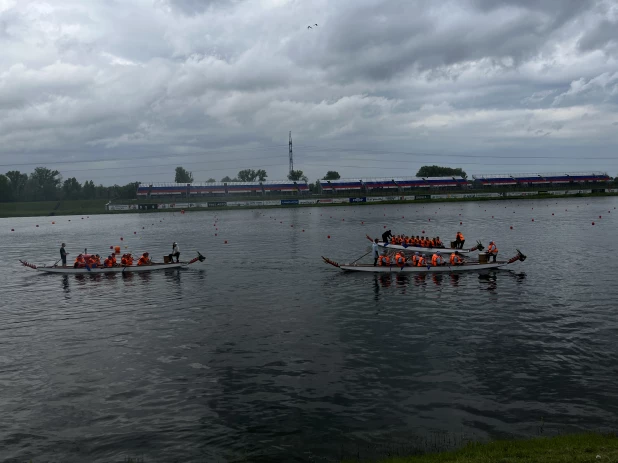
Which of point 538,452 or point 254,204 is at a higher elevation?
point 254,204

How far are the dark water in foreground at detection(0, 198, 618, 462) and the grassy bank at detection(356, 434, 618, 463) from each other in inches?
47.8

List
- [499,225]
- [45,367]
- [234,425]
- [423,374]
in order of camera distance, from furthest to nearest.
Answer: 1. [499,225]
2. [45,367]
3. [423,374]
4. [234,425]

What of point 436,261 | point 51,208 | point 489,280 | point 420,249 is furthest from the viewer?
point 51,208

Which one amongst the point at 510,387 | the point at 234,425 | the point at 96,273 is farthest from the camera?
the point at 96,273

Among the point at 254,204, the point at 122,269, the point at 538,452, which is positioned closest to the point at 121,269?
the point at 122,269

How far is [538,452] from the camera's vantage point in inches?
424

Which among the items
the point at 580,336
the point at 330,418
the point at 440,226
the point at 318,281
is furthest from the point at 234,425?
the point at 440,226

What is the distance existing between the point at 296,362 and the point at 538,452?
31.1 feet

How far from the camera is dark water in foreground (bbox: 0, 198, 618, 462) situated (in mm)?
13492

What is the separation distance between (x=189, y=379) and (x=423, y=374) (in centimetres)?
823

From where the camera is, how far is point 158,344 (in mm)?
21109

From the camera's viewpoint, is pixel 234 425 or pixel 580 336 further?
pixel 580 336

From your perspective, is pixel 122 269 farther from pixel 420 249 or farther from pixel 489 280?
pixel 489 280

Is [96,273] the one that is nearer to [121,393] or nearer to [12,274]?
[12,274]
